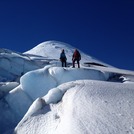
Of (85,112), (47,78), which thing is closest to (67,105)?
(85,112)

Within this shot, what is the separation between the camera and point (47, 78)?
15859 millimetres

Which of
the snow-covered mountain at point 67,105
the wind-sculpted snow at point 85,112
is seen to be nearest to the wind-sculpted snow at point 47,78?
the snow-covered mountain at point 67,105

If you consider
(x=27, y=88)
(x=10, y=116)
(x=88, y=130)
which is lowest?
(x=10, y=116)

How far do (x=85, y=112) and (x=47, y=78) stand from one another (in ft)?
26.0

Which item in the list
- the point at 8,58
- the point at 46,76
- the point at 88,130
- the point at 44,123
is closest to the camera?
the point at 88,130

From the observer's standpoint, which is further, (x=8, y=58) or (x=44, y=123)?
(x=8, y=58)

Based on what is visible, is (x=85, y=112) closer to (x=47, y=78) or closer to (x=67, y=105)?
(x=67, y=105)

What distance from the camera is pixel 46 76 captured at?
628 inches

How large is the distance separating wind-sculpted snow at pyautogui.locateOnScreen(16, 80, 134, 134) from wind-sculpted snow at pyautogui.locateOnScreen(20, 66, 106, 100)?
4.24 m

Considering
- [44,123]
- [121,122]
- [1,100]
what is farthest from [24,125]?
[1,100]

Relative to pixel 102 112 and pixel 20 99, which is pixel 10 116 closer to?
pixel 20 99

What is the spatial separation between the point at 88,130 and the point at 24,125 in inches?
137

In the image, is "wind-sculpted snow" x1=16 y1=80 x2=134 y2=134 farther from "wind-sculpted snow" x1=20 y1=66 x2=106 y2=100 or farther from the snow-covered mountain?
"wind-sculpted snow" x1=20 y1=66 x2=106 y2=100

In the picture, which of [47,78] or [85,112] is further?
[47,78]
